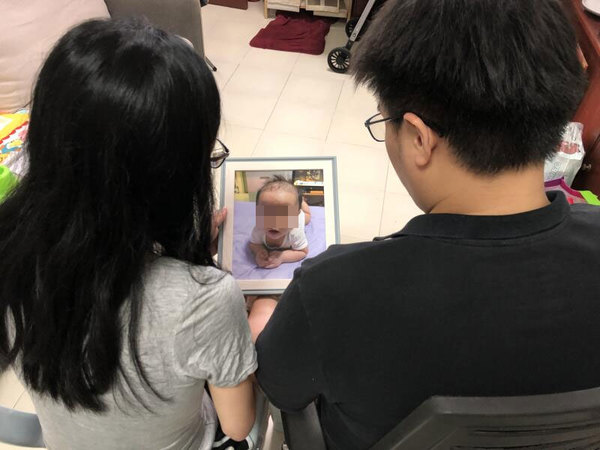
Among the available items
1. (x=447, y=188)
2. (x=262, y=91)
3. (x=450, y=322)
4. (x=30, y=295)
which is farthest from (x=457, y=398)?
(x=262, y=91)

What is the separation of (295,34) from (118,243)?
289 cm

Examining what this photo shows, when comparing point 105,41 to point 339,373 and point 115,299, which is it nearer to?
point 115,299

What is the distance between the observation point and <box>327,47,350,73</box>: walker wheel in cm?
277

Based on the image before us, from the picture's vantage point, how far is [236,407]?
→ 0.77m

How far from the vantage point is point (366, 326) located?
55 centimetres

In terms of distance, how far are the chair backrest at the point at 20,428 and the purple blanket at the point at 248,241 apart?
0.46 meters

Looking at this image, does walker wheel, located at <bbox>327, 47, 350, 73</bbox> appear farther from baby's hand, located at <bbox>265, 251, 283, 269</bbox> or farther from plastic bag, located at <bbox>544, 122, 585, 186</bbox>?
baby's hand, located at <bbox>265, 251, 283, 269</bbox>

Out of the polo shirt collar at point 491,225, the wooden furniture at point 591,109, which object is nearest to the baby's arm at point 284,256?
the polo shirt collar at point 491,225

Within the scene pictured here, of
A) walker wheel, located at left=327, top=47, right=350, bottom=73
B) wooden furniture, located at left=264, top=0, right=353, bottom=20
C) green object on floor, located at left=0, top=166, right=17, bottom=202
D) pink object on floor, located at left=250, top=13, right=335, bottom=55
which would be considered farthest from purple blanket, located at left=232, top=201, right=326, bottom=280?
wooden furniture, located at left=264, top=0, right=353, bottom=20

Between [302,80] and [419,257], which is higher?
[419,257]

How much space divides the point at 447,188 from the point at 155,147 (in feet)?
1.27

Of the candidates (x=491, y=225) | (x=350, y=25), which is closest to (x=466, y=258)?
(x=491, y=225)

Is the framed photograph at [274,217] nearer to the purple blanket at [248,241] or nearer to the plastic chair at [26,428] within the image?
the purple blanket at [248,241]

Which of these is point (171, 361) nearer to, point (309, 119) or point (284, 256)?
point (284, 256)
